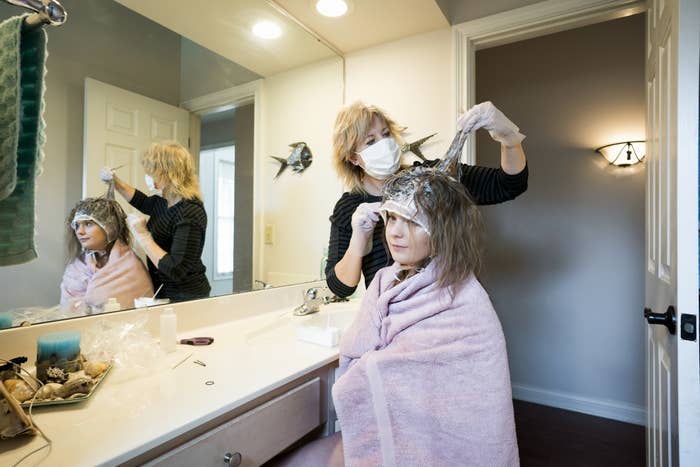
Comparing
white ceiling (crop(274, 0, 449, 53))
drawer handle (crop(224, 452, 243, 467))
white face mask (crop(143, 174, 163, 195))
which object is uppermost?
white ceiling (crop(274, 0, 449, 53))

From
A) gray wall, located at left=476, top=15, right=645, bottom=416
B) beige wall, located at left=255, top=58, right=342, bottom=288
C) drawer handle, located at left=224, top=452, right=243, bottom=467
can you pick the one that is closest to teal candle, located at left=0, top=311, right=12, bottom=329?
drawer handle, located at left=224, top=452, right=243, bottom=467

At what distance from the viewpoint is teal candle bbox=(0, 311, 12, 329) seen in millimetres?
809

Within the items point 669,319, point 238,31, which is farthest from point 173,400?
point 238,31

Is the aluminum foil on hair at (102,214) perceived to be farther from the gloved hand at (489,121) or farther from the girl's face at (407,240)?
the gloved hand at (489,121)

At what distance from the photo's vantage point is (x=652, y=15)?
1186 millimetres

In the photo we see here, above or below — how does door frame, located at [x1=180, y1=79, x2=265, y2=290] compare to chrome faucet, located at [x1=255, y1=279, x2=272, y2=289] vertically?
above

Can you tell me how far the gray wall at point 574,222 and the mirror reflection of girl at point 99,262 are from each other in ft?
6.06

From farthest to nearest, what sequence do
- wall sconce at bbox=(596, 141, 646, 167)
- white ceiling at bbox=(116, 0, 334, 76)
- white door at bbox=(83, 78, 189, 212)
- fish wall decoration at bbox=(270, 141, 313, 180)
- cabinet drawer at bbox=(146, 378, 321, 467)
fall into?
1. wall sconce at bbox=(596, 141, 646, 167)
2. fish wall decoration at bbox=(270, 141, 313, 180)
3. white ceiling at bbox=(116, 0, 334, 76)
4. white door at bbox=(83, 78, 189, 212)
5. cabinet drawer at bbox=(146, 378, 321, 467)

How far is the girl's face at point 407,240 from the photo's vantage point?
82 cm

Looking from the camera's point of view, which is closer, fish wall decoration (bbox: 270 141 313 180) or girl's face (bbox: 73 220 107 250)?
girl's face (bbox: 73 220 107 250)

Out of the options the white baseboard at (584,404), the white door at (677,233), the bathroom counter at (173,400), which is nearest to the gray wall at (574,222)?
the white baseboard at (584,404)

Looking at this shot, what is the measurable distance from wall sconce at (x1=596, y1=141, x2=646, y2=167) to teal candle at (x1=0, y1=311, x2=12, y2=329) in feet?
9.05

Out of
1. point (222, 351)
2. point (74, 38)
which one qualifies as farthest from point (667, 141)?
point (74, 38)

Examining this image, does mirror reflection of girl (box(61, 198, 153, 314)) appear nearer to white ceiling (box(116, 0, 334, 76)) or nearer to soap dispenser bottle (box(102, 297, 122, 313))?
soap dispenser bottle (box(102, 297, 122, 313))
